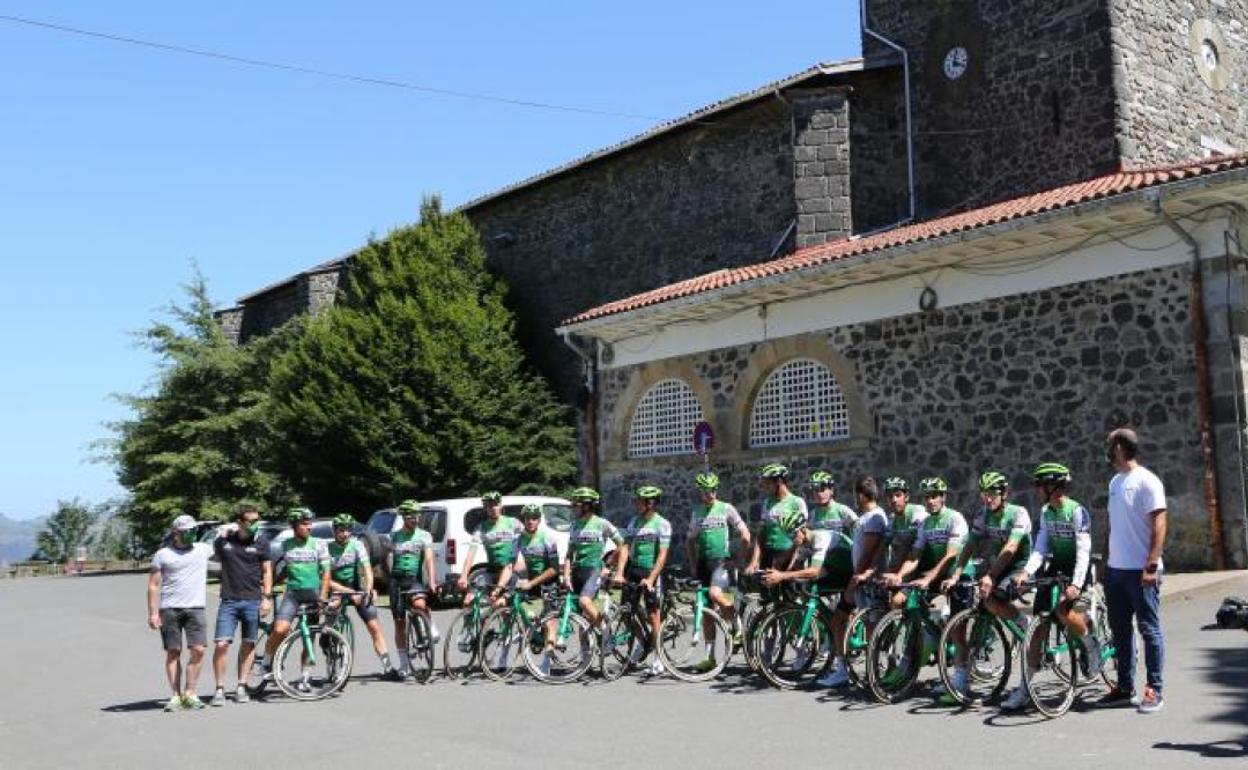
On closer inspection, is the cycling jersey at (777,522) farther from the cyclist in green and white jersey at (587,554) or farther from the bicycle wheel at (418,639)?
the bicycle wheel at (418,639)

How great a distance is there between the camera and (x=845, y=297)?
54.9 feet

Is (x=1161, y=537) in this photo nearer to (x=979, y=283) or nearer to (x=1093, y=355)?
(x=1093, y=355)

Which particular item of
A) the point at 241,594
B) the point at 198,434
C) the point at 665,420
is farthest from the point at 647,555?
the point at 198,434

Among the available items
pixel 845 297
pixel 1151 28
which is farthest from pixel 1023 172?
pixel 845 297

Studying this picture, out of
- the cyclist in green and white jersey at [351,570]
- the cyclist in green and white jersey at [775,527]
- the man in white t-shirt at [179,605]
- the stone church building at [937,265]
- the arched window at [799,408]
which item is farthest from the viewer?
the arched window at [799,408]

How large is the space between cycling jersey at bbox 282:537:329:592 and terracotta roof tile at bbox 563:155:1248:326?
8177mm

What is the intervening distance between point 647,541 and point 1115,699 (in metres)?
4.10

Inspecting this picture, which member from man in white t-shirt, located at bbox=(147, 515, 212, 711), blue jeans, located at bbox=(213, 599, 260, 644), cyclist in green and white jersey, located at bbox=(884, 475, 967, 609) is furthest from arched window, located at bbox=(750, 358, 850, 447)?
man in white t-shirt, located at bbox=(147, 515, 212, 711)

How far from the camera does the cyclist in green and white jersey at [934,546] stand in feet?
28.0

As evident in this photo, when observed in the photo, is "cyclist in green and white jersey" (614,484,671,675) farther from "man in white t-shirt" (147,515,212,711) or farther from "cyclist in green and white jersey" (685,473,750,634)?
"man in white t-shirt" (147,515,212,711)

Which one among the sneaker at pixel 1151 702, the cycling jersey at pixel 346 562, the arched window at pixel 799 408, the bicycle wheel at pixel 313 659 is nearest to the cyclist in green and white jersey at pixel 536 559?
the cycling jersey at pixel 346 562

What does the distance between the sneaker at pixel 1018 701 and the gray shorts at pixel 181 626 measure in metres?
6.26

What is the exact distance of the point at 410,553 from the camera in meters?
11.1

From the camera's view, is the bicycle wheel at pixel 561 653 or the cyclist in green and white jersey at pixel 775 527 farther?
the bicycle wheel at pixel 561 653
